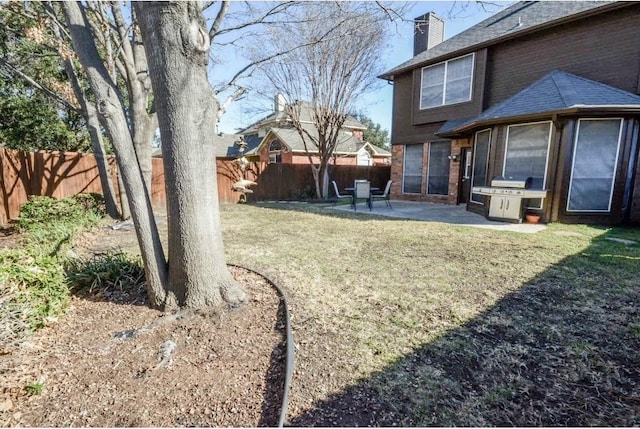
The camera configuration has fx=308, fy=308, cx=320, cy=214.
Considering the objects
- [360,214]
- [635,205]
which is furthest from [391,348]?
[635,205]

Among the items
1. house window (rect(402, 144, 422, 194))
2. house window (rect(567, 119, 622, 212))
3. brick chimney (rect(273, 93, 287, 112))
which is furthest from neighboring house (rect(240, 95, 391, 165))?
house window (rect(567, 119, 622, 212))

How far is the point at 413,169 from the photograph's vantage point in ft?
39.3

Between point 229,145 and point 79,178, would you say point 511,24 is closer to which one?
point 79,178

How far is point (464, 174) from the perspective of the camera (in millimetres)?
10070

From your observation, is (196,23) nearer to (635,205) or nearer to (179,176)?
(179,176)

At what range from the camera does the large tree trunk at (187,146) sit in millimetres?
2324

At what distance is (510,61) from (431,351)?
9.89 metres

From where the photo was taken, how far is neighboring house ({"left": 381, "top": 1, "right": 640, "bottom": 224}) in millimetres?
6535

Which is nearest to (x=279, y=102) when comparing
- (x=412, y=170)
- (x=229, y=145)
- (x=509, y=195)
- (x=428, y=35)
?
(x=412, y=170)

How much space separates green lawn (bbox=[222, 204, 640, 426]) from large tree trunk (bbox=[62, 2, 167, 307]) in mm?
1287

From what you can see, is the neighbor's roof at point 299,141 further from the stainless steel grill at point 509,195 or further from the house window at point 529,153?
the stainless steel grill at point 509,195

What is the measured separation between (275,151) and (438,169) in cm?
1297

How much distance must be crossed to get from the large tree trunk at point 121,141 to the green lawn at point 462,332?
50.7 inches

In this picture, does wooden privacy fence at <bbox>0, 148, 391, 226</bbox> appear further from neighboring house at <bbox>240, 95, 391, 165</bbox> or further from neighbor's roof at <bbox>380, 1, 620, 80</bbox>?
neighbor's roof at <bbox>380, 1, 620, 80</bbox>
